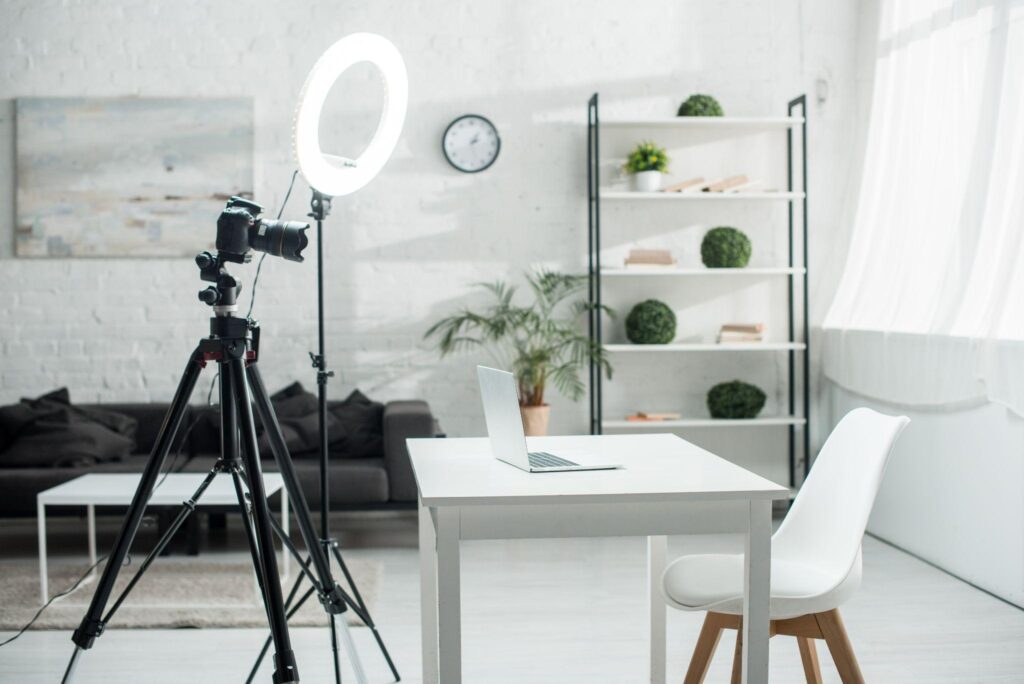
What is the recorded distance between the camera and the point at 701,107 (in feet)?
16.1

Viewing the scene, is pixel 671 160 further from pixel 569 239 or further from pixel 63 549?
pixel 63 549

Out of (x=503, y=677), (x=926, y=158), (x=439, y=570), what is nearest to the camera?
(x=439, y=570)

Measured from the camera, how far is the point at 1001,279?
3.50 metres

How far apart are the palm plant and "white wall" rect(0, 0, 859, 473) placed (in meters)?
0.11

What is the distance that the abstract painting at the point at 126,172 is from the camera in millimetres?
4973

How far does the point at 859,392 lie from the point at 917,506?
0.65 metres

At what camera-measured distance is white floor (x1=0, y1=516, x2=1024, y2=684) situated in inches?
112

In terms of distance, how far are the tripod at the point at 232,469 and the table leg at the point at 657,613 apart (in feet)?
2.53

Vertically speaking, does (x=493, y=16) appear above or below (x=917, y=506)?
above

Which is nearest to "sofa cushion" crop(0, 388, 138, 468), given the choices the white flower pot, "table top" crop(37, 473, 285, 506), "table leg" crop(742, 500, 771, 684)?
"table top" crop(37, 473, 285, 506)

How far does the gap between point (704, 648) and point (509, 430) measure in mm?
721

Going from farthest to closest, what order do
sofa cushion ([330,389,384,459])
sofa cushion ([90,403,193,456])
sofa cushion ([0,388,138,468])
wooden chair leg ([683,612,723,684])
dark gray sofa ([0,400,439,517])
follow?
sofa cushion ([90,403,193,456]) < sofa cushion ([330,389,384,459]) < sofa cushion ([0,388,138,468]) < dark gray sofa ([0,400,439,517]) < wooden chair leg ([683,612,723,684])

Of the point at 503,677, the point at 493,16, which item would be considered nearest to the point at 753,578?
the point at 503,677

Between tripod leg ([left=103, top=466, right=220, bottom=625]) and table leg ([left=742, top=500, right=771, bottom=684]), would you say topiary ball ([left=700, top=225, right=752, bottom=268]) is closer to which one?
table leg ([left=742, top=500, right=771, bottom=684])
